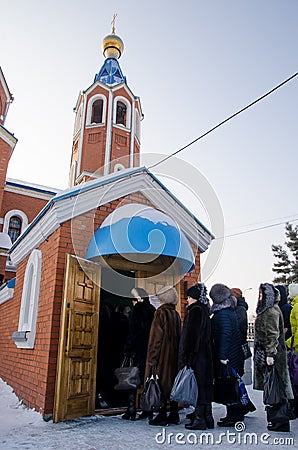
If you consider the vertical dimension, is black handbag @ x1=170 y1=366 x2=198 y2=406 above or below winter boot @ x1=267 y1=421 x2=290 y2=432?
above

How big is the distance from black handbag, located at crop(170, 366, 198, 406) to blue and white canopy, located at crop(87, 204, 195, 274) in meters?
1.61

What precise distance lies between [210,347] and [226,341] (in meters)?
0.18

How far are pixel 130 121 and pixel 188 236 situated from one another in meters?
14.8

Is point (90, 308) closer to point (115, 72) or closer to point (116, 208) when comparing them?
point (116, 208)

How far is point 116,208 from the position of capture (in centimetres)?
586

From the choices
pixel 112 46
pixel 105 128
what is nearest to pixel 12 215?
pixel 105 128

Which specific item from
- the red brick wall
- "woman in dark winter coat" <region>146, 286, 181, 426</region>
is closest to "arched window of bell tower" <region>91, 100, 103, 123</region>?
the red brick wall

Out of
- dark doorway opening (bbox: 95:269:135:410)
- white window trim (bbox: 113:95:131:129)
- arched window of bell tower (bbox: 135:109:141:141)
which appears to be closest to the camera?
dark doorway opening (bbox: 95:269:135:410)

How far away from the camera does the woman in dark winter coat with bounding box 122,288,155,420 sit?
474cm

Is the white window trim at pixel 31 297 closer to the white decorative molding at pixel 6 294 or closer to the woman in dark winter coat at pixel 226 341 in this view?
the white decorative molding at pixel 6 294

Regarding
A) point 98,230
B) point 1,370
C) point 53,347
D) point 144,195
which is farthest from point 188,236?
point 1,370

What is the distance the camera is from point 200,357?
13.6 ft

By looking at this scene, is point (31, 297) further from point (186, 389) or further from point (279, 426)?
point (279, 426)
